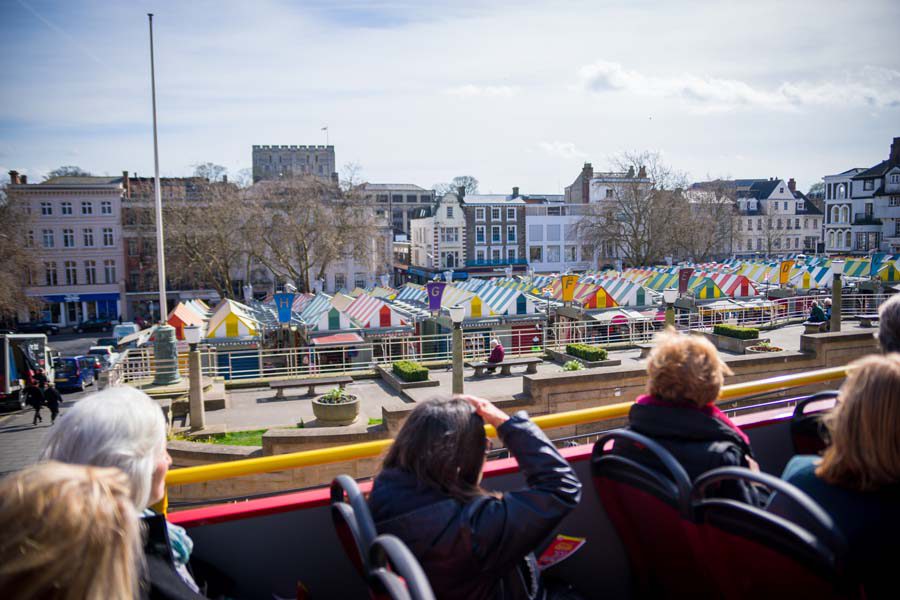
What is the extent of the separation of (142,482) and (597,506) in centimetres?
214

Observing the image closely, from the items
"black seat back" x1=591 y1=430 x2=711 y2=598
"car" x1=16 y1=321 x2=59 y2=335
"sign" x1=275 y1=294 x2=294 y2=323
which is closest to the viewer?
"black seat back" x1=591 y1=430 x2=711 y2=598

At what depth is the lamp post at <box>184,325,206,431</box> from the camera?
13.2 metres

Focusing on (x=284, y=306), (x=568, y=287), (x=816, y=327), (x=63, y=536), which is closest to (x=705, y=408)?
(x=63, y=536)

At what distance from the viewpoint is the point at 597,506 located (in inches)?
125

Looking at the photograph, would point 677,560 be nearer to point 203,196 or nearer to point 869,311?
point 869,311

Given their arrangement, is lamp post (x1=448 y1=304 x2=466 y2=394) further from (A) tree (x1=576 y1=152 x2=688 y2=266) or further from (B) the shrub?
(A) tree (x1=576 y1=152 x2=688 y2=266)

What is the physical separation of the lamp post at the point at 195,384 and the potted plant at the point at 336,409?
2481mm

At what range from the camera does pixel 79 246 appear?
Result: 5400 centimetres

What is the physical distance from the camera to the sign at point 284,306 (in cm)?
2212

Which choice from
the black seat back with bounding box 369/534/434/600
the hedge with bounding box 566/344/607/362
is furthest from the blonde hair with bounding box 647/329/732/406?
the hedge with bounding box 566/344/607/362

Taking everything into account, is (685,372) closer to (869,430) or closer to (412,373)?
(869,430)

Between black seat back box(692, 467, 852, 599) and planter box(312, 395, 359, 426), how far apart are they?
11.0 meters

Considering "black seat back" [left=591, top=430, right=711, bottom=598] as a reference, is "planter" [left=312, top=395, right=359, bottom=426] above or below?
below

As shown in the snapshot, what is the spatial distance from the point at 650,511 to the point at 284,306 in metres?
20.8
